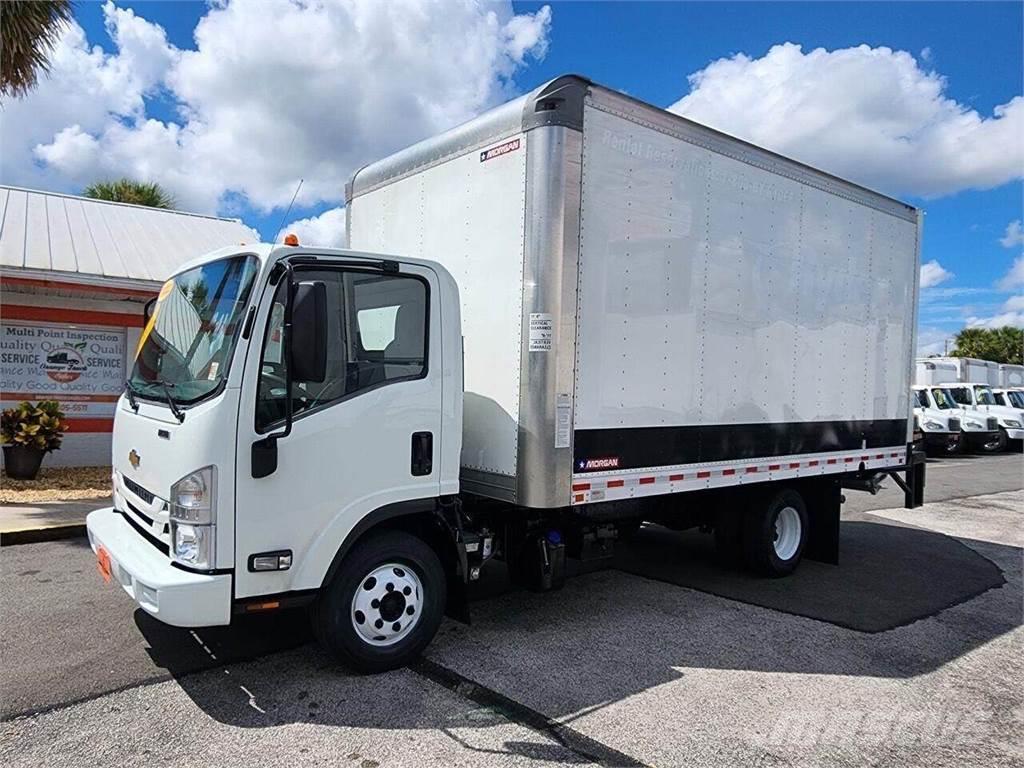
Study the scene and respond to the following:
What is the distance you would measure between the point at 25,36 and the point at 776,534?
34.3ft

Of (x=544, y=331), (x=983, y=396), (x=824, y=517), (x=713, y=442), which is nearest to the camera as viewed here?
(x=544, y=331)

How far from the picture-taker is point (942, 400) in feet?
78.7

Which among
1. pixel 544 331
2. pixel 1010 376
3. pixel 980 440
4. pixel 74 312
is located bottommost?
pixel 980 440

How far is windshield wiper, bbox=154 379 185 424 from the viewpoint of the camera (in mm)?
3925

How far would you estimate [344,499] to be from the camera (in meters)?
4.19

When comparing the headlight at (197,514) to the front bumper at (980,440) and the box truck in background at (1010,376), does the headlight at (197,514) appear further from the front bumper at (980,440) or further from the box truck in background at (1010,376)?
the box truck in background at (1010,376)

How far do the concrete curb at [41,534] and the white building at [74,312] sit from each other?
13.8ft

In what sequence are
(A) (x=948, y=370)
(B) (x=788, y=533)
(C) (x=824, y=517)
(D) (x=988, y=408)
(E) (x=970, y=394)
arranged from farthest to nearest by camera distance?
(A) (x=948, y=370) → (E) (x=970, y=394) → (D) (x=988, y=408) → (C) (x=824, y=517) → (B) (x=788, y=533)

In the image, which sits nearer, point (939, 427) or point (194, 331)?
point (194, 331)

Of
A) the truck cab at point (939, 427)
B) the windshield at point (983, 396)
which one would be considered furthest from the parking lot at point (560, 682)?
the windshield at point (983, 396)

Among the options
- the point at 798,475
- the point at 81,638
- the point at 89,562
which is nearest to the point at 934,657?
the point at 798,475

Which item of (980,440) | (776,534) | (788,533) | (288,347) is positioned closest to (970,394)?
(980,440)

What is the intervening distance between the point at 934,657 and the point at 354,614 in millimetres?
3961

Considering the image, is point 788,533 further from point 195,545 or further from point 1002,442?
point 1002,442
